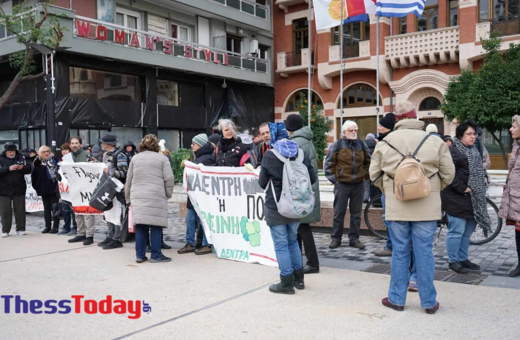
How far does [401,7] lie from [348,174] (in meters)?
13.9

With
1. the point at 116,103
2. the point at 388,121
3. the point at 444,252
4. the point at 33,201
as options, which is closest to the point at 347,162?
the point at 388,121

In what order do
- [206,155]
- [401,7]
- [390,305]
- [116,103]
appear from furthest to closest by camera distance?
[116,103] → [401,7] → [206,155] → [390,305]

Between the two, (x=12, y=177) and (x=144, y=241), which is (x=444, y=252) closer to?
(x=144, y=241)

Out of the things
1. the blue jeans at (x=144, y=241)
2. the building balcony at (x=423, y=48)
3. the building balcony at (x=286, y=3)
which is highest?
the building balcony at (x=286, y=3)

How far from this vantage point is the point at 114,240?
8414 millimetres

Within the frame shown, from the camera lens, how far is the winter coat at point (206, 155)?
7578mm

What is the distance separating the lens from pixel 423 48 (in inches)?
976

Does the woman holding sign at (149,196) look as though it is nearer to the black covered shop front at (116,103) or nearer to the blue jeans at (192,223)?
the blue jeans at (192,223)

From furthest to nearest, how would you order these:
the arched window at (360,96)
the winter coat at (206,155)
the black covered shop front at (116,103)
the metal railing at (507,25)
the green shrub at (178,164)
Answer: the arched window at (360,96)
the metal railing at (507,25)
the black covered shop front at (116,103)
the green shrub at (178,164)
the winter coat at (206,155)

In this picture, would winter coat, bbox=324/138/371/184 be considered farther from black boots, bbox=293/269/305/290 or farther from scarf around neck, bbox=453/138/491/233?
black boots, bbox=293/269/305/290

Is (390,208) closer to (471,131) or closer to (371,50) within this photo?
(471,131)

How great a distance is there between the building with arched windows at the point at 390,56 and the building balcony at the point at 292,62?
→ 58 mm

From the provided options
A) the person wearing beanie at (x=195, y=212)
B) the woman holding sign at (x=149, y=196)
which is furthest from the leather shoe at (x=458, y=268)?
the woman holding sign at (x=149, y=196)

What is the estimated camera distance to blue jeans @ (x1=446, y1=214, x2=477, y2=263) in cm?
605
